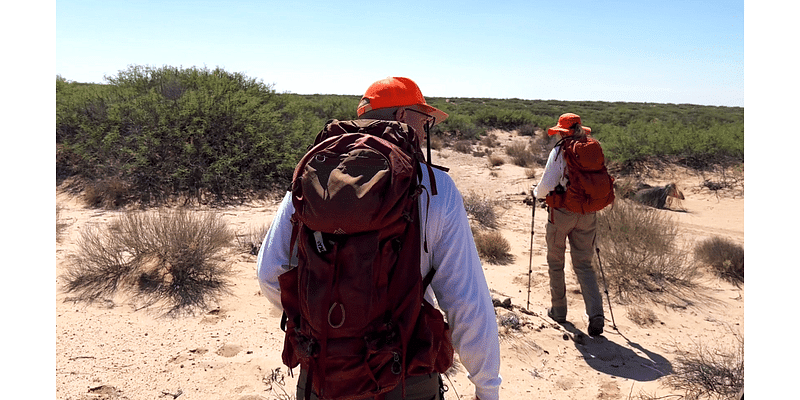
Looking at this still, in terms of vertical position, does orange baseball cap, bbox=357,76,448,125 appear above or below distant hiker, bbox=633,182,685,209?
above

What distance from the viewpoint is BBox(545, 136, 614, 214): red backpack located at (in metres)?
4.12

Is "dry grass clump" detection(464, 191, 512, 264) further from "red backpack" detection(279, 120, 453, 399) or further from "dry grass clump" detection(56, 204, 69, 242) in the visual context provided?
"dry grass clump" detection(56, 204, 69, 242)

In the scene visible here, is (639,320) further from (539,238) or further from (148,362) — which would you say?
(148,362)

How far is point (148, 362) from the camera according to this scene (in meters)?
3.82

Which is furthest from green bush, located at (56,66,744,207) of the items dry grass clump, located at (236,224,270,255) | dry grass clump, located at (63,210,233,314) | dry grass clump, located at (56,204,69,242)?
dry grass clump, located at (63,210,233,314)

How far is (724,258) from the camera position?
6.64 meters

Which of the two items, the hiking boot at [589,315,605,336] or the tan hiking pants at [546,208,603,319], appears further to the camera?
the hiking boot at [589,315,605,336]

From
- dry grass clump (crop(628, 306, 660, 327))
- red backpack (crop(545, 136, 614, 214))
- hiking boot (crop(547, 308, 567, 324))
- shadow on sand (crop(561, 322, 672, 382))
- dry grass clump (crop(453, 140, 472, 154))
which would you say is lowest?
shadow on sand (crop(561, 322, 672, 382))

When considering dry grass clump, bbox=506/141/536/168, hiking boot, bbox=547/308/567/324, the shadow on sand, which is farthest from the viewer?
dry grass clump, bbox=506/141/536/168

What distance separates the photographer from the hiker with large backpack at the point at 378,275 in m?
1.29

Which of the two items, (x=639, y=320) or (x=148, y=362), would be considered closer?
(x=148, y=362)

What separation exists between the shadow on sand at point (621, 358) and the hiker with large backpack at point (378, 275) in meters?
3.10

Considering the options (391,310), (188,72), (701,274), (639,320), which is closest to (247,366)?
(391,310)

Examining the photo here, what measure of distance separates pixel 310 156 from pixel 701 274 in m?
6.56
